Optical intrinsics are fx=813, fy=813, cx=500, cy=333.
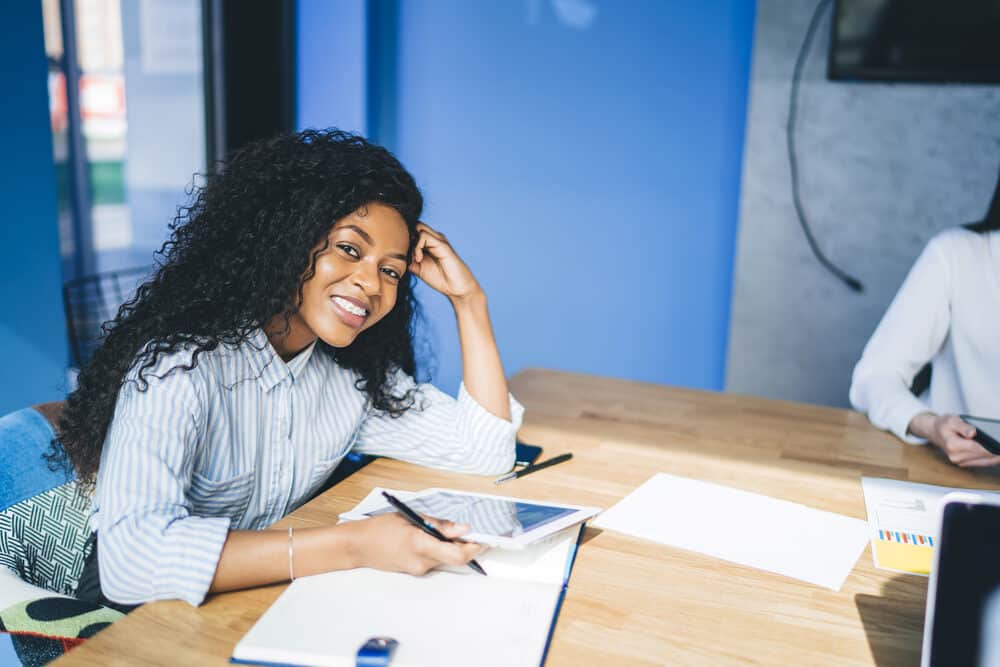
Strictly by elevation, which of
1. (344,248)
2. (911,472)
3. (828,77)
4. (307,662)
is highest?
(828,77)

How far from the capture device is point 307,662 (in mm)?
780

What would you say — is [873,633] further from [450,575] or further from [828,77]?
[828,77]

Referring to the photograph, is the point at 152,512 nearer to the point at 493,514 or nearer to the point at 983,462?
the point at 493,514

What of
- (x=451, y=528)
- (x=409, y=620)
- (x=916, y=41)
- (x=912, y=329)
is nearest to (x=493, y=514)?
(x=451, y=528)

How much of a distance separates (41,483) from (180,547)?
382 mm

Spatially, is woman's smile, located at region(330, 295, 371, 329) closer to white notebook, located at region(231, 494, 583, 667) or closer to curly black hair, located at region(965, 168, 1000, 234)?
white notebook, located at region(231, 494, 583, 667)

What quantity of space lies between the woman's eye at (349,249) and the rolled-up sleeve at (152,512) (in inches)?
13.5

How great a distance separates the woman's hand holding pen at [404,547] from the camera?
933mm

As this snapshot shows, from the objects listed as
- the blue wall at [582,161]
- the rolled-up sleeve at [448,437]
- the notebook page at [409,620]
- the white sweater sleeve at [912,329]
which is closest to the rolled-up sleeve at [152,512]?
the notebook page at [409,620]

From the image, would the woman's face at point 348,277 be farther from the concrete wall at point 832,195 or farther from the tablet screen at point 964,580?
the concrete wall at point 832,195

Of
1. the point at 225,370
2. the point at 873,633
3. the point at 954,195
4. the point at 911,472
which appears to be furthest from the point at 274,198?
the point at 954,195

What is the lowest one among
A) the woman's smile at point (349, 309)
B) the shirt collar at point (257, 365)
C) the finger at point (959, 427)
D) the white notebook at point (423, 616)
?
the finger at point (959, 427)

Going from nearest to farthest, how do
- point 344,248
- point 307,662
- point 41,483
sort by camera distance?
point 307,662 < point 41,483 < point 344,248

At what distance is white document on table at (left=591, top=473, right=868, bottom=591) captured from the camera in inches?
42.0
